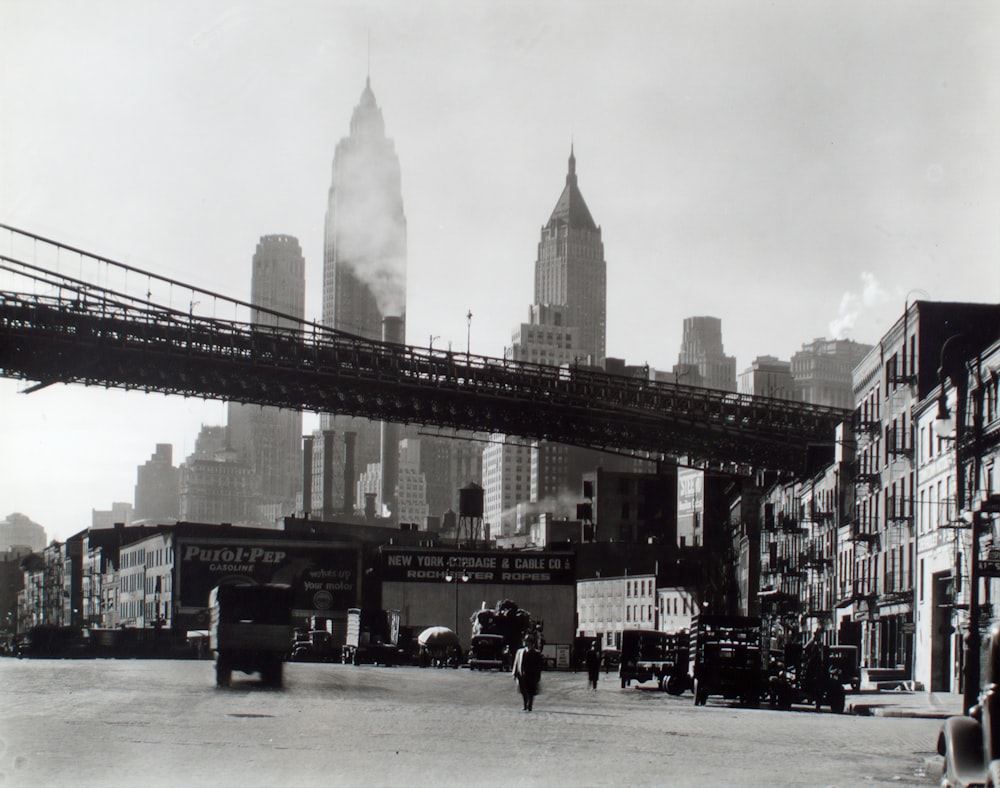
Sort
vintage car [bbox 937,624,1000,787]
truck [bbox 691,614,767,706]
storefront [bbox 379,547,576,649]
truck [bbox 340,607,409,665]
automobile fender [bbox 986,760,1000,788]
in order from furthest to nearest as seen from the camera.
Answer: storefront [bbox 379,547,576,649] → truck [bbox 340,607,409,665] → truck [bbox 691,614,767,706] → vintage car [bbox 937,624,1000,787] → automobile fender [bbox 986,760,1000,788]

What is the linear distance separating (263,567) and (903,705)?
7895 centimetres

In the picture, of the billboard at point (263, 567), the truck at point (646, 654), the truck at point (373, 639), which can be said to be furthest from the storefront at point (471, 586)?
the truck at point (646, 654)

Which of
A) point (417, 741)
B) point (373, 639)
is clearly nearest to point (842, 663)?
point (417, 741)

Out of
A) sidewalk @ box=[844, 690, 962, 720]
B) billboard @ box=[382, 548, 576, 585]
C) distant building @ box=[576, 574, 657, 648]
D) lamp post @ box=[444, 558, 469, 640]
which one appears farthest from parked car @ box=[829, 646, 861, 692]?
distant building @ box=[576, 574, 657, 648]

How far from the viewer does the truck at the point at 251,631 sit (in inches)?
1608

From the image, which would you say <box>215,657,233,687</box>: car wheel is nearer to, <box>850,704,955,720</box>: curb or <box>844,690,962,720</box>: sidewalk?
<box>844,690,962,720</box>: sidewalk

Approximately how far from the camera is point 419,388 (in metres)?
78.6

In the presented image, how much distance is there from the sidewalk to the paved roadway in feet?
6.98

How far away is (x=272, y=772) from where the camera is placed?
1639cm

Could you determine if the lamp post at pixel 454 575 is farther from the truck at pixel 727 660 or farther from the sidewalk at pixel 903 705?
the truck at pixel 727 660

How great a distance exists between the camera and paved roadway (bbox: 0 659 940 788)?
54.3 ft

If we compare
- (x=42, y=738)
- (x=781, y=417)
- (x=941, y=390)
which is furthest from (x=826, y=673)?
(x=781, y=417)

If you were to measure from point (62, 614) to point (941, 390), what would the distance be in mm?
140144

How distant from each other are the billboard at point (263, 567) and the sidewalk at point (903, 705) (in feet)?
234
